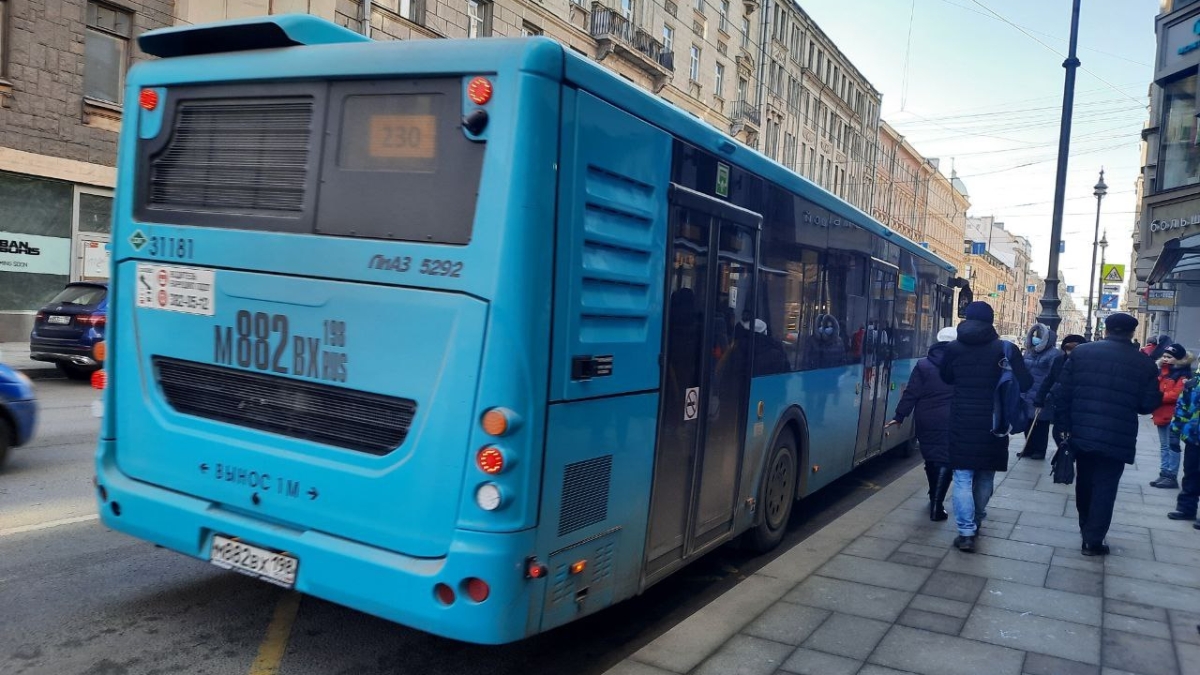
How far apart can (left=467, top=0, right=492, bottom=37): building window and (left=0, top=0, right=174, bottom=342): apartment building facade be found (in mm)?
8725

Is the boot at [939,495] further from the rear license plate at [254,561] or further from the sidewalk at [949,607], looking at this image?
the rear license plate at [254,561]

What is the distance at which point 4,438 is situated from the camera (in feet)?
24.3

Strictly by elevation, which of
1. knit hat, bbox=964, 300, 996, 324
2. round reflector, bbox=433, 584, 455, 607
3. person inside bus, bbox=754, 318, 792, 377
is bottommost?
round reflector, bbox=433, 584, 455, 607

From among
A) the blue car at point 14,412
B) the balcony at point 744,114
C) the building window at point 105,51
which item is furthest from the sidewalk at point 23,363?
the balcony at point 744,114

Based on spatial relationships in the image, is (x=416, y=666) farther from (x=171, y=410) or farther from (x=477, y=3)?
(x=477, y=3)

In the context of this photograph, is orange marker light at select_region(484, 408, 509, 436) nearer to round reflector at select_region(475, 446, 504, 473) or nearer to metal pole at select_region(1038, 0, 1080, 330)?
round reflector at select_region(475, 446, 504, 473)

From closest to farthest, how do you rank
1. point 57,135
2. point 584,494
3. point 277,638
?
point 584,494 < point 277,638 < point 57,135

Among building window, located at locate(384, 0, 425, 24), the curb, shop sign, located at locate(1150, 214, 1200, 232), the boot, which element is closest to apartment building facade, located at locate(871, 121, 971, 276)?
shop sign, located at locate(1150, 214, 1200, 232)

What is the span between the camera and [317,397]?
386cm

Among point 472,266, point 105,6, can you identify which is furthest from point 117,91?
point 472,266

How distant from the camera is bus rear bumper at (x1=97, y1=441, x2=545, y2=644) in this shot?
3455 millimetres

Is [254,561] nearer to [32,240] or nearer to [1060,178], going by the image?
[1060,178]

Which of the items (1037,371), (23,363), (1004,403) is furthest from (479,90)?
(23,363)

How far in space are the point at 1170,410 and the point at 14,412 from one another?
12.3 metres
